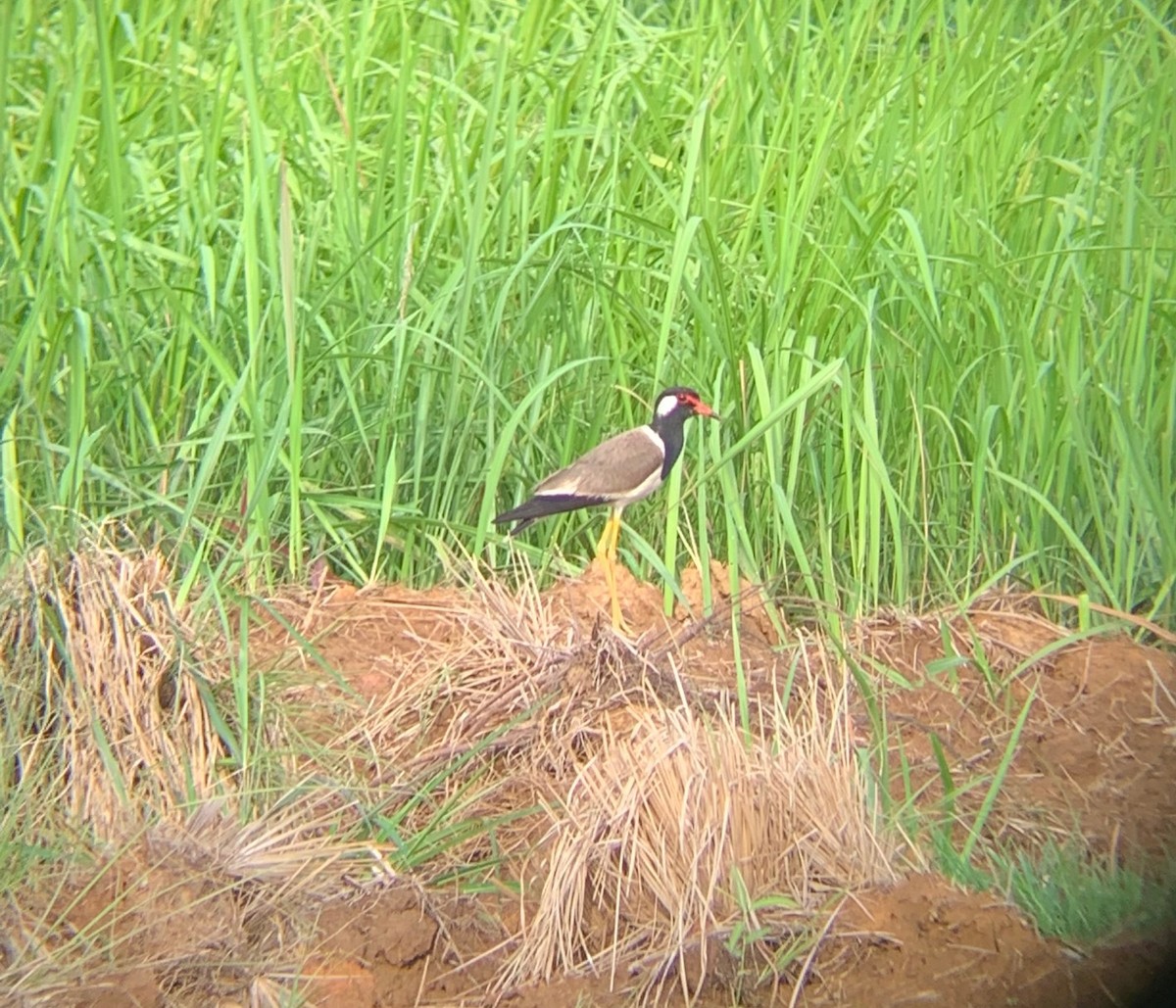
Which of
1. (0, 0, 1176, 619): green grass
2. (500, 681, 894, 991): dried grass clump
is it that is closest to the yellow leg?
(0, 0, 1176, 619): green grass

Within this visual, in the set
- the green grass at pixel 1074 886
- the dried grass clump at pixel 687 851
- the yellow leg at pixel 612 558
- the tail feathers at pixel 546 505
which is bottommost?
the green grass at pixel 1074 886

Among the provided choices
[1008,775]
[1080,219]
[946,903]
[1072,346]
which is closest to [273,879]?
[946,903]

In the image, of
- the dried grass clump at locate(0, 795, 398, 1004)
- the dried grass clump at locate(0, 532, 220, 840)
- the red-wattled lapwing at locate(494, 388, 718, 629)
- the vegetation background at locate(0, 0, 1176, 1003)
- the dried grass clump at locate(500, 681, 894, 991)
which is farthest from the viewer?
the red-wattled lapwing at locate(494, 388, 718, 629)

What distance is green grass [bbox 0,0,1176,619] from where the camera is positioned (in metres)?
4.15

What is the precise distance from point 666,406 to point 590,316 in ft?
1.48

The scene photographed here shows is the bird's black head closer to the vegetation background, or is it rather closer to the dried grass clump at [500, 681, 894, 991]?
the vegetation background

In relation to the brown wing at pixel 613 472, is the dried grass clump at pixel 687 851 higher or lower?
lower

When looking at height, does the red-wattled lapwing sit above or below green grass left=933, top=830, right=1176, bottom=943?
above

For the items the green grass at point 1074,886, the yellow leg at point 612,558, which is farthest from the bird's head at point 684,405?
the green grass at point 1074,886

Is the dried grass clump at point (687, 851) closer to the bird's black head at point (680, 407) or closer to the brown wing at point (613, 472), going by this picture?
the brown wing at point (613, 472)

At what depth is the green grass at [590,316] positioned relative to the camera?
4152 mm

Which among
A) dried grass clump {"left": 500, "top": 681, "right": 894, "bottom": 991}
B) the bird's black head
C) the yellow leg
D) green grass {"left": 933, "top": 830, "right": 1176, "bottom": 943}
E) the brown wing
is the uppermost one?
the bird's black head

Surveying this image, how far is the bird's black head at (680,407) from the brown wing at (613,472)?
14 centimetres

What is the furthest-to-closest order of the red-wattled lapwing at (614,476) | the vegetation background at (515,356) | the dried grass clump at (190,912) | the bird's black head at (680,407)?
1. the bird's black head at (680,407)
2. the red-wattled lapwing at (614,476)
3. the vegetation background at (515,356)
4. the dried grass clump at (190,912)
